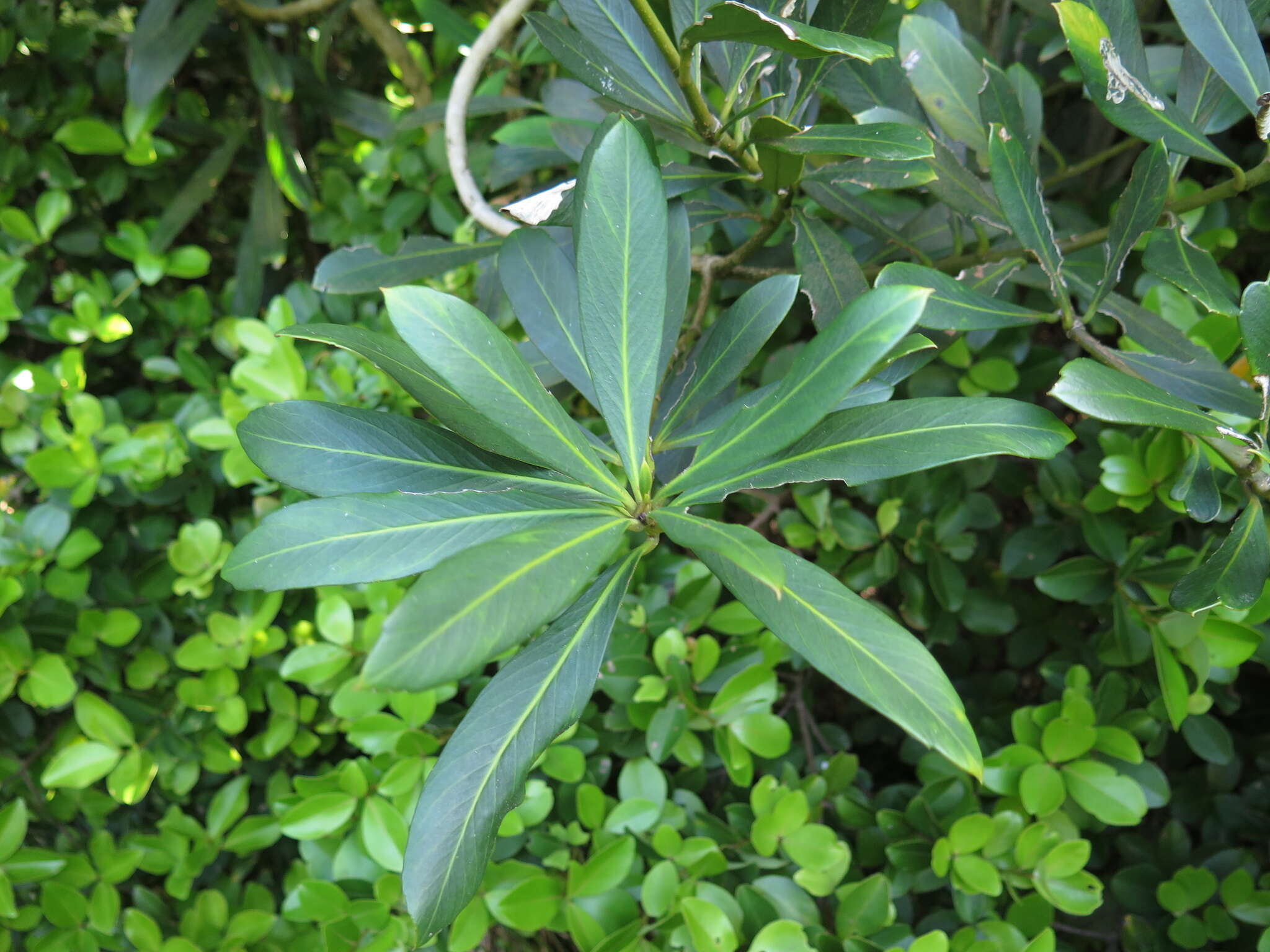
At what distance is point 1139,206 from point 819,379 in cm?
37

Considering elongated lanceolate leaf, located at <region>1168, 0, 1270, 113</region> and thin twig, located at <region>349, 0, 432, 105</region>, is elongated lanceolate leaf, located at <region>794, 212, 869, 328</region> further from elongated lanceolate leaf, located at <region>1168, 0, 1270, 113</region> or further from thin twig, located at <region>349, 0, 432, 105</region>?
thin twig, located at <region>349, 0, 432, 105</region>

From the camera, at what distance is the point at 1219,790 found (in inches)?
40.0

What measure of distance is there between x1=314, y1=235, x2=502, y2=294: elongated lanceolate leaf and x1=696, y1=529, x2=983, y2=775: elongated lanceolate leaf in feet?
1.96

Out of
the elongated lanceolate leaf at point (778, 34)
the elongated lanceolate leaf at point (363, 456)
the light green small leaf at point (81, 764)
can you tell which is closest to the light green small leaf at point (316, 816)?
the light green small leaf at point (81, 764)

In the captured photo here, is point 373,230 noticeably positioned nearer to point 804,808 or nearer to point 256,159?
point 256,159

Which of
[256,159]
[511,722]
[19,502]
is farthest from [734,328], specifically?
[256,159]

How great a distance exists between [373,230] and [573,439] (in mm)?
932

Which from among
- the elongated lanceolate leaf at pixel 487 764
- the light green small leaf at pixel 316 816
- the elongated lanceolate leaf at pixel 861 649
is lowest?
the light green small leaf at pixel 316 816

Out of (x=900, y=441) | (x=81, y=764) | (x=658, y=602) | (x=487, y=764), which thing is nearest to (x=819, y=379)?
(x=900, y=441)

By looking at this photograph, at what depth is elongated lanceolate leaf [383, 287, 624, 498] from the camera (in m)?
0.48

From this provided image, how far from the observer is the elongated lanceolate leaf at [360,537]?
1.54 feet

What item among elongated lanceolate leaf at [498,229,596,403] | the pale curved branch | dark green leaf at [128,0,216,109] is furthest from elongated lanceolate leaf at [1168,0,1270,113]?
dark green leaf at [128,0,216,109]

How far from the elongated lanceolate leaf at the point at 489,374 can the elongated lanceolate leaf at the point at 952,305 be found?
0.79ft

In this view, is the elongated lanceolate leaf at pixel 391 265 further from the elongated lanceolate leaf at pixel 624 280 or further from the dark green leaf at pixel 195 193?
the dark green leaf at pixel 195 193
